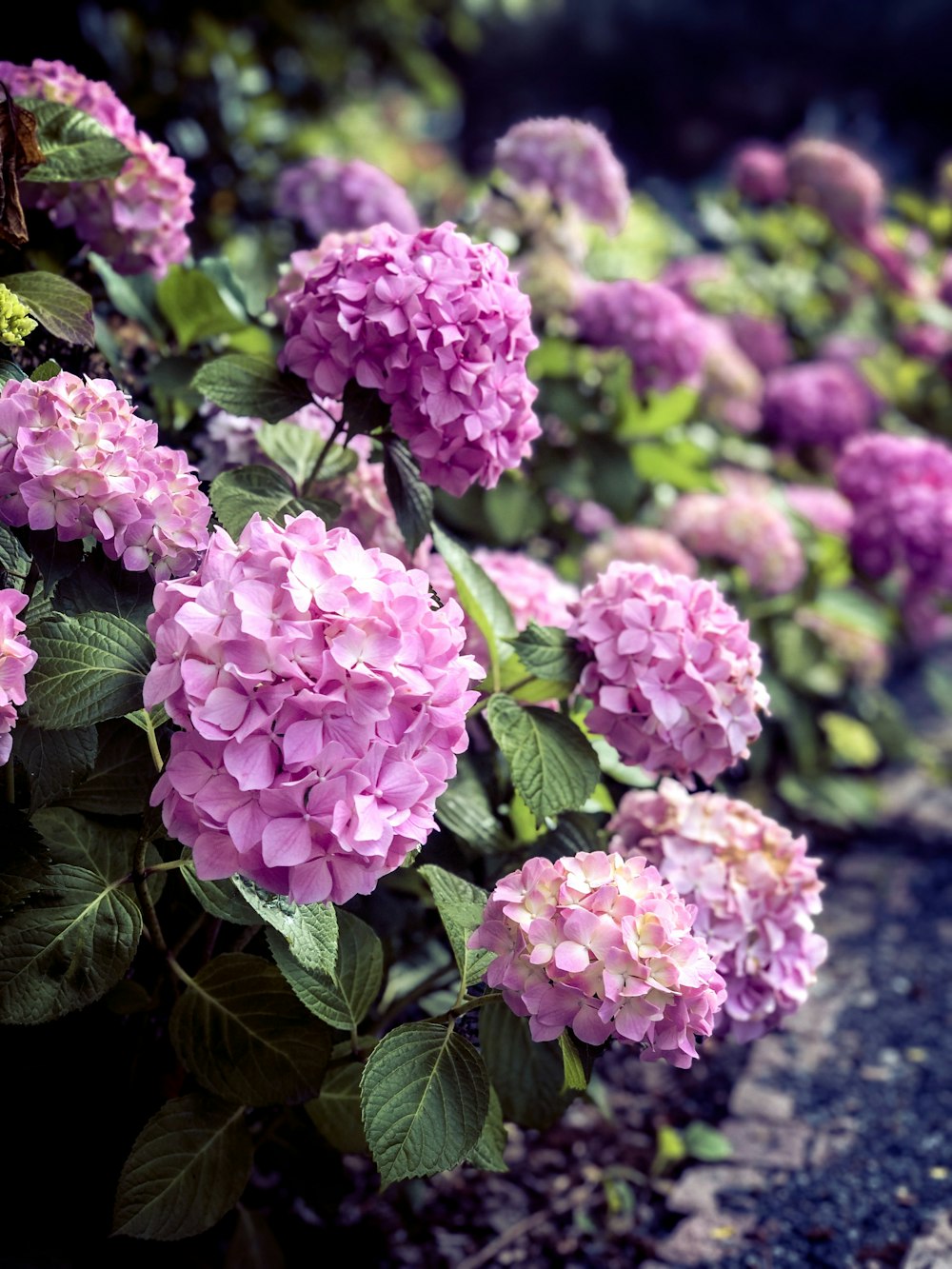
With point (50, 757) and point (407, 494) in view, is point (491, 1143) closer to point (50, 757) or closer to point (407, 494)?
point (50, 757)

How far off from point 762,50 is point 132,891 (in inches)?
493

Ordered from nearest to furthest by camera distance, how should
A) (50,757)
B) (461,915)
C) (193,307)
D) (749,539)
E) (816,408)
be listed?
(50,757), (461,915), (193,307), (749,539), (816,408)

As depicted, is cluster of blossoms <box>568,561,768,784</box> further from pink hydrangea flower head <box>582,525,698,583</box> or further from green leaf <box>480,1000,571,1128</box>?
pink hydrangea flower head <box>582,525,698,583</box>

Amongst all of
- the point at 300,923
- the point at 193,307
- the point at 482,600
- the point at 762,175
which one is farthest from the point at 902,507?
the point at 300,923

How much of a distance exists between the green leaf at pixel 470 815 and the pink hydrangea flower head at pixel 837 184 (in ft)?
9.32

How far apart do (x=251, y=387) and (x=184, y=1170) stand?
2.64 ft

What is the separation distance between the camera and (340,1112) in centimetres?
124

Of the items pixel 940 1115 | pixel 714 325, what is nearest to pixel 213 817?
pixel 940 1115

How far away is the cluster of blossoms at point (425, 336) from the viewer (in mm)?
1197

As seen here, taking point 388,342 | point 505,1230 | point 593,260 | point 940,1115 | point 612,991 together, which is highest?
point 388,342

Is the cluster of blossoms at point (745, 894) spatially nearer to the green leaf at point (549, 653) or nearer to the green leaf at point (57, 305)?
the green leaf at point (549, 653)

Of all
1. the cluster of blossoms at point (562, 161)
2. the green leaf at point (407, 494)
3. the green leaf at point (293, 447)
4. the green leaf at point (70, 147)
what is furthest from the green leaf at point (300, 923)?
the cluster of blossoms at point (562, 161)

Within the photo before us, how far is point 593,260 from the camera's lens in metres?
3.49

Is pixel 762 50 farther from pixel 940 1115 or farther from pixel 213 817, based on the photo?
pixel 213 817
